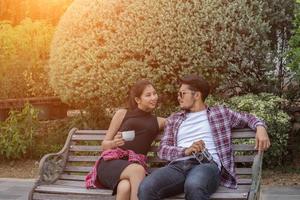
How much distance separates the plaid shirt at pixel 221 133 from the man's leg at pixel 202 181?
172 mm

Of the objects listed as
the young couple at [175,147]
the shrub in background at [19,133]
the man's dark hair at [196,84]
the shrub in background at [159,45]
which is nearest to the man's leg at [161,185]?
the young couple at [175,147]

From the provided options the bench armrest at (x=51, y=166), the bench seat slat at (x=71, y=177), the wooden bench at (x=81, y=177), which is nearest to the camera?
the wooden bench at (x=81, y=177)

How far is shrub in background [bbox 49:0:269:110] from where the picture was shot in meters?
7.38

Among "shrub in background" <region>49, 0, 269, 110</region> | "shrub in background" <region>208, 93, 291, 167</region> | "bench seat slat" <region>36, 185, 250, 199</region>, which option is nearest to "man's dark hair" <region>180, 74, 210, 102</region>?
"bench seat slat" <region>36, 185, 250, 199</region>

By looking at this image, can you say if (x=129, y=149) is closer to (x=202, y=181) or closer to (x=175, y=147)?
(x=175, y=147)

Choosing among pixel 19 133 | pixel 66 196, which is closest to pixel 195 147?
pixel 66 196

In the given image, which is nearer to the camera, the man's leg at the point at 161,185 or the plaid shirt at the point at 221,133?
the man's leg at the point at 161,185

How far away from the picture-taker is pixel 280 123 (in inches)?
280

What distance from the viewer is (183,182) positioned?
4664 millimetres

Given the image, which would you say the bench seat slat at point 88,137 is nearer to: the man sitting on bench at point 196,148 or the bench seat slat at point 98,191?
the bench seat slat at point 98,191

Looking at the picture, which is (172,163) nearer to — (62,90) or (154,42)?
(154,42)

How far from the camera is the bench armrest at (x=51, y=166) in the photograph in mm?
5293

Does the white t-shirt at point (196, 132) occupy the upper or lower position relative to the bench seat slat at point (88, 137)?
upper

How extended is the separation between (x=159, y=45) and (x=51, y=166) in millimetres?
2555
